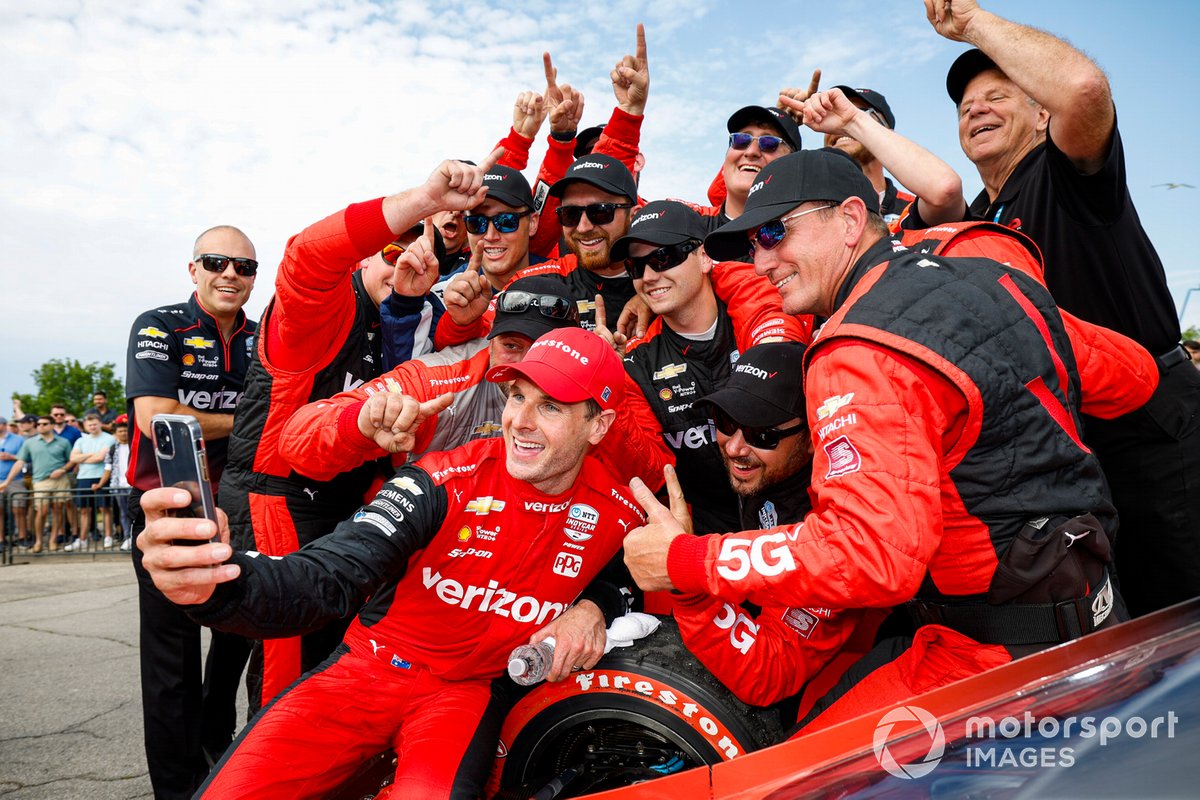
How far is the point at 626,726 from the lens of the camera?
219 centimetres

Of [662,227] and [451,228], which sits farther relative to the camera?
[451,228]

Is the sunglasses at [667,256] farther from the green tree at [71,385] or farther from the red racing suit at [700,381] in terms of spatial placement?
the green tree at [71,385]

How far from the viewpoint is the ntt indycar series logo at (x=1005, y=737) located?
41.8 inches

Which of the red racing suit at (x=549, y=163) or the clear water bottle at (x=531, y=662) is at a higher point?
the red racing suit at (x=549, y=163)

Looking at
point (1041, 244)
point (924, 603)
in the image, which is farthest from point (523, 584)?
point (1041, 244)

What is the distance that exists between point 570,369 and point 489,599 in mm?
794

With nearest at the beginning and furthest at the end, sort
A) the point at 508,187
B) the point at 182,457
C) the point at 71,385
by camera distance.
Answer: the point at 182,457, the point at 508,187, the point at 71,385

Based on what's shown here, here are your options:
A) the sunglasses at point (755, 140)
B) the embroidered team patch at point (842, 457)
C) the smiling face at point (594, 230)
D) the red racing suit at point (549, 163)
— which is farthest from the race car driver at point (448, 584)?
the red racing suit at point (549, 163)

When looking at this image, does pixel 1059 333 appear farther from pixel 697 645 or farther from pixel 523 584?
pixel 523 584

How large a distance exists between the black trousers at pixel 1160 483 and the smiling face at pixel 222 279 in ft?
12.8

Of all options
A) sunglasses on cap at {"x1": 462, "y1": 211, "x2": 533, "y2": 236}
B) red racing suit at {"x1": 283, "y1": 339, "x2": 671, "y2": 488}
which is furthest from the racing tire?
sunglasses on cap at {"x1": 462, "y1": 211, "x2": 533, "y2": 236}

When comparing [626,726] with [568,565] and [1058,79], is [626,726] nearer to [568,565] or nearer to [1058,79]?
[568,565]

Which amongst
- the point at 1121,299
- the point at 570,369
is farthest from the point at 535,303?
the point at 1121,299

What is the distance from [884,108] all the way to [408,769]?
3977 mm
